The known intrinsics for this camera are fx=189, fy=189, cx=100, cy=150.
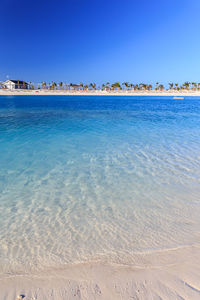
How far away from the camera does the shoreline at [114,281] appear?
8.60 ft

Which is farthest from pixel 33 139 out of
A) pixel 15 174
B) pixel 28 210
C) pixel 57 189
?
pixel 28 210

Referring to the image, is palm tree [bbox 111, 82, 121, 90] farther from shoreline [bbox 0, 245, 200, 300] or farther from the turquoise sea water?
shoreline [bbox 0, 245, 200, 300]

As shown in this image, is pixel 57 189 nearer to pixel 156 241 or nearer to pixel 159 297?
pixel 156 241

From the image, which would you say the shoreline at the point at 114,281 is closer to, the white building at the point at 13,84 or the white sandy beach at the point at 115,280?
the white sandy beach at the point at 115,280

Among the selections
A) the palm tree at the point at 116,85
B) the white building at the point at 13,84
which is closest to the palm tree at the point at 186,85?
the palm tree at the point at 116,85

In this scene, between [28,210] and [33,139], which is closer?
[28,210]

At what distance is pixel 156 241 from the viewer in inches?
143

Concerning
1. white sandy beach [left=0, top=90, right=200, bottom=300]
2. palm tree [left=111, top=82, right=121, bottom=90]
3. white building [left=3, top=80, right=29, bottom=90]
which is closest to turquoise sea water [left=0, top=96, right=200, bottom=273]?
white sandy beach [left=0, top=90, right=200, bottom=300]

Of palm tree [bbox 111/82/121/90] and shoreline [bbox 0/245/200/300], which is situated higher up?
palm tree [bbox 111/82/121/90]

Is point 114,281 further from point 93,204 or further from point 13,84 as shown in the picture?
point 13,84

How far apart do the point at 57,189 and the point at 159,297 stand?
3.85 meters

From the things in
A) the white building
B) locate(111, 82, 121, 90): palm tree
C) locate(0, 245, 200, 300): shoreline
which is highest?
locate(111, 82, 121, 90): palm tree

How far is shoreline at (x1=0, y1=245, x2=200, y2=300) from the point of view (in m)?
2.62

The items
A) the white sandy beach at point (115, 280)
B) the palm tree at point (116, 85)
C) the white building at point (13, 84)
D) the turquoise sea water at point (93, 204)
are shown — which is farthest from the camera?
the palm tree at point (116, 85)
